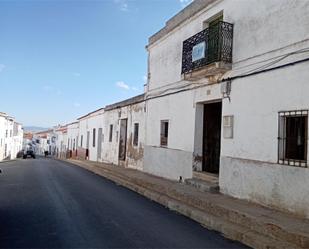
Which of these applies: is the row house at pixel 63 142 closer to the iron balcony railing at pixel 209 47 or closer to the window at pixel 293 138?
the iron balcony railing at pixel 209 47

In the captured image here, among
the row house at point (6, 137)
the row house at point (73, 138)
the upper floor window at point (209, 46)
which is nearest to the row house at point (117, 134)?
the row house at point (73, 138)

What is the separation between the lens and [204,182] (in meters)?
10.9

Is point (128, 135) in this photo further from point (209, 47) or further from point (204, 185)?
point (209, 47)

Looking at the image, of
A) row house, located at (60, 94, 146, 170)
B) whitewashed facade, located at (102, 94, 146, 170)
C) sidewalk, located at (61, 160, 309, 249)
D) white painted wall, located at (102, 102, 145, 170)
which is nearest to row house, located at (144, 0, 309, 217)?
sidewalk, located at (61, 160, 309, 249)

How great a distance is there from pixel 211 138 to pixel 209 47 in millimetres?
3232

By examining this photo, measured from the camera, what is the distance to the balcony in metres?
9.98

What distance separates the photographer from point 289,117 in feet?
25.8

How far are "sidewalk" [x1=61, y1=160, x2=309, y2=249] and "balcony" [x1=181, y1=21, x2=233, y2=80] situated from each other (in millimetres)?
3414

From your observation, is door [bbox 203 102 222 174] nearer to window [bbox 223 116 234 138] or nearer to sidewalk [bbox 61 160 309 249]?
sidewalk [bbox 61 160 309 249]

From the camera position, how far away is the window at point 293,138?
7.43 metres

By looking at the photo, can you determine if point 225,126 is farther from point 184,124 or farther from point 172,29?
point 172,29

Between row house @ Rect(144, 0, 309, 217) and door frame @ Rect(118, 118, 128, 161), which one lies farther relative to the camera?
door frame @ Rect(118, 118, 128, 161)

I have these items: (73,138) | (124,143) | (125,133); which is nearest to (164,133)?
(124,143)

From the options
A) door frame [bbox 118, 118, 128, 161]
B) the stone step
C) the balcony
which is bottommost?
the stone step
